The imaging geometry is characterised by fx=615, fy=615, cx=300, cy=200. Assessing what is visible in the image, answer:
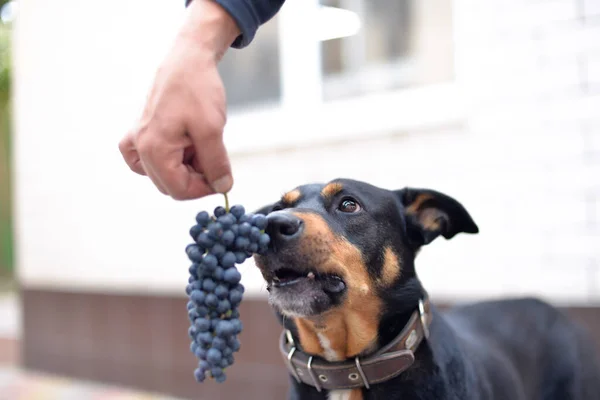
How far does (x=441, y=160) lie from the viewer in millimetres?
4387

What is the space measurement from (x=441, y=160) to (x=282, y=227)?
268 centimetres

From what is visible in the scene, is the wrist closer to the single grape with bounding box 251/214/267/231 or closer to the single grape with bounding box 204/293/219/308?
the single grape with bounding box 251/214/267/231

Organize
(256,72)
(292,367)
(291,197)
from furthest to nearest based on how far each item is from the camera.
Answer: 1. (256,72)
2. (291,197)
3. (292,367)

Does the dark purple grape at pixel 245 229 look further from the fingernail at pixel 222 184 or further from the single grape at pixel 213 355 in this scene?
the single grape at pixel 213 355

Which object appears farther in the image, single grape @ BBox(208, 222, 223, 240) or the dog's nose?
the dog's nose

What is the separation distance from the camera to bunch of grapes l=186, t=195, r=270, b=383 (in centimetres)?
157

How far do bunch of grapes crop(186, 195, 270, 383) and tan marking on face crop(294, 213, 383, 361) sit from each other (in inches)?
19.8

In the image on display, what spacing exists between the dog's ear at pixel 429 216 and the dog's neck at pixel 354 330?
37cm

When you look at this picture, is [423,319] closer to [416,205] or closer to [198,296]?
[416,205]

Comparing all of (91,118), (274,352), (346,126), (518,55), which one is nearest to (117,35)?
(91,118)

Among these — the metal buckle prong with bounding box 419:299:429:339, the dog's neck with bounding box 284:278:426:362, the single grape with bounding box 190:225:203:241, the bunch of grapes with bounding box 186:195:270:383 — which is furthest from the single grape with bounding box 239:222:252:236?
the metal buckle prong with bounding box 419:299:429:339

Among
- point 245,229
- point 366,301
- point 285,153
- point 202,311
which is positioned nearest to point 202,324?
point 202,311

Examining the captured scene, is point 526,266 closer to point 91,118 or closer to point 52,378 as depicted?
point 91,118

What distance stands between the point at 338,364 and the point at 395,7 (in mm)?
4640
